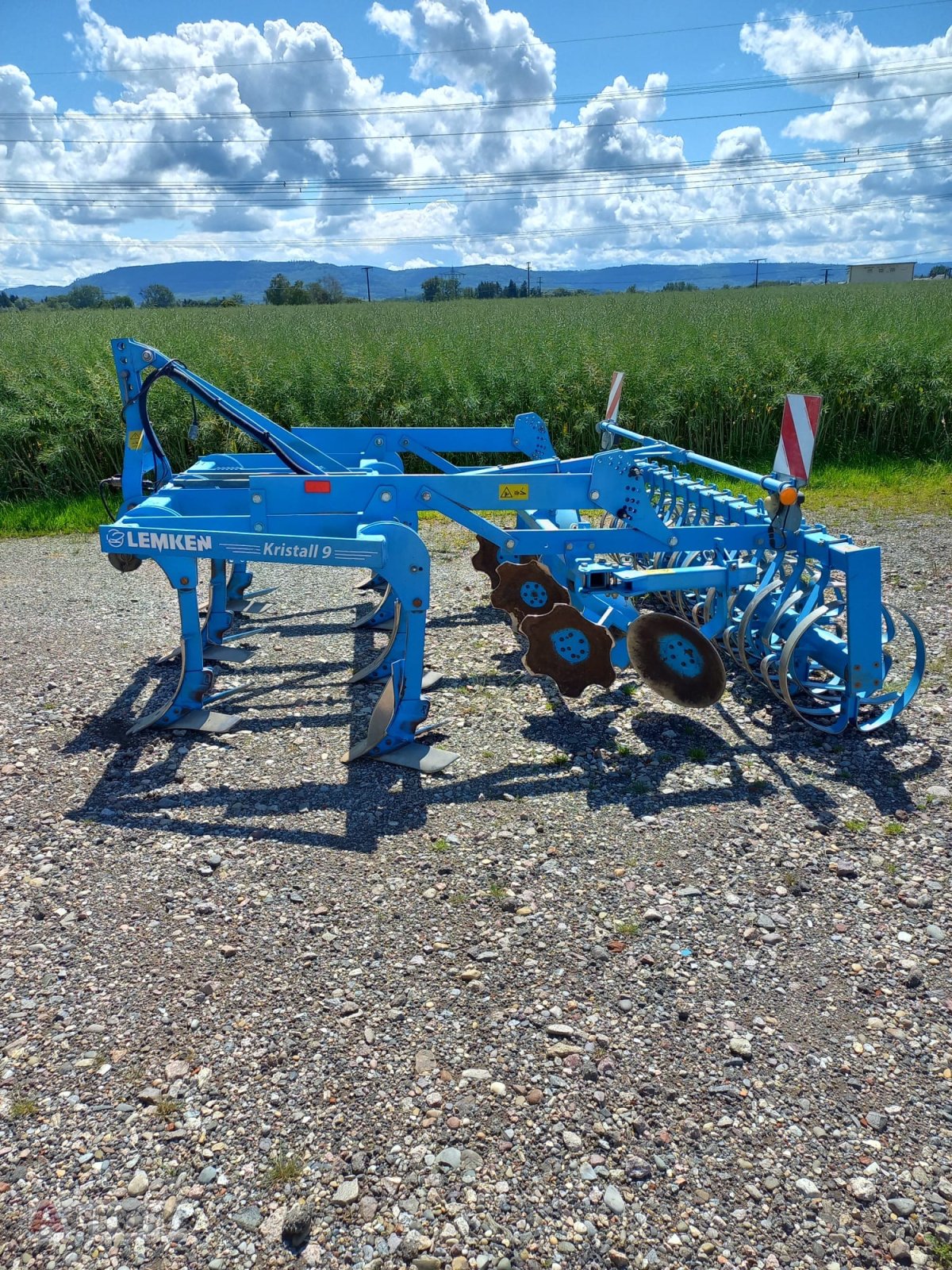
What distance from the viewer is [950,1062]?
300 centimetres

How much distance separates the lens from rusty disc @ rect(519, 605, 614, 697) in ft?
16.8

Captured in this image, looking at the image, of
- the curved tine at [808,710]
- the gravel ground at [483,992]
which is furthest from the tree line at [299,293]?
the gravel ground at [483,992]

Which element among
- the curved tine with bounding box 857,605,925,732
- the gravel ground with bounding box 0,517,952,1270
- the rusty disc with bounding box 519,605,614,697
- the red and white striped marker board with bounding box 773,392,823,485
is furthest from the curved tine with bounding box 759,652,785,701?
the red and white striped marker board with bounding box 773,392,823,485

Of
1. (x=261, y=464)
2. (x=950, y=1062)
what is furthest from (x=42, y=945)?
(x=261, y=464)

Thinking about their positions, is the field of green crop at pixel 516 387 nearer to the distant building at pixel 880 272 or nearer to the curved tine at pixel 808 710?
the curved tine at pixel 808 710

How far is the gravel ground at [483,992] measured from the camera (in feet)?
8.34

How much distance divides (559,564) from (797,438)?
1781mm

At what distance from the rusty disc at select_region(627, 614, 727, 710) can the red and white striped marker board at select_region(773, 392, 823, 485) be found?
117cm

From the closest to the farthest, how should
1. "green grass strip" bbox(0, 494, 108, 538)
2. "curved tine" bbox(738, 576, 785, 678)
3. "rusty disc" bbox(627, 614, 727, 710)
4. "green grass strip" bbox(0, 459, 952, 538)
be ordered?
"rusty disc" bbox(627, 614, 727, 710)
"curved tine" bbox(738, 576, 785, 678)
"green grass strip" bbox(0, 459, 952, 538)
"green grass strip" bbox(0, 494, 108, 538)

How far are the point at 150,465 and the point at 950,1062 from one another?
547cm

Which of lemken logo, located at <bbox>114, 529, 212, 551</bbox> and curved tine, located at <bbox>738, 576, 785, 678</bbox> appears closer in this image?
lemken logo, located at <bbox>114, 529, 212, 551</bbox>

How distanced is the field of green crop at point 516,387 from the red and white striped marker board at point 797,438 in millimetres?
7223

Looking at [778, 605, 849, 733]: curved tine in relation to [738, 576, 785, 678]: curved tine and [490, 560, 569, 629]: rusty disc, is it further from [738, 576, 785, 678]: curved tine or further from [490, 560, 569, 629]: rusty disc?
[490, 560, 569, 629]: rusty disc

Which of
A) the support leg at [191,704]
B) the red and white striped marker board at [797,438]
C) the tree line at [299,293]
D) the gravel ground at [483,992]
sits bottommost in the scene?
the gravel ground at [483,992]
